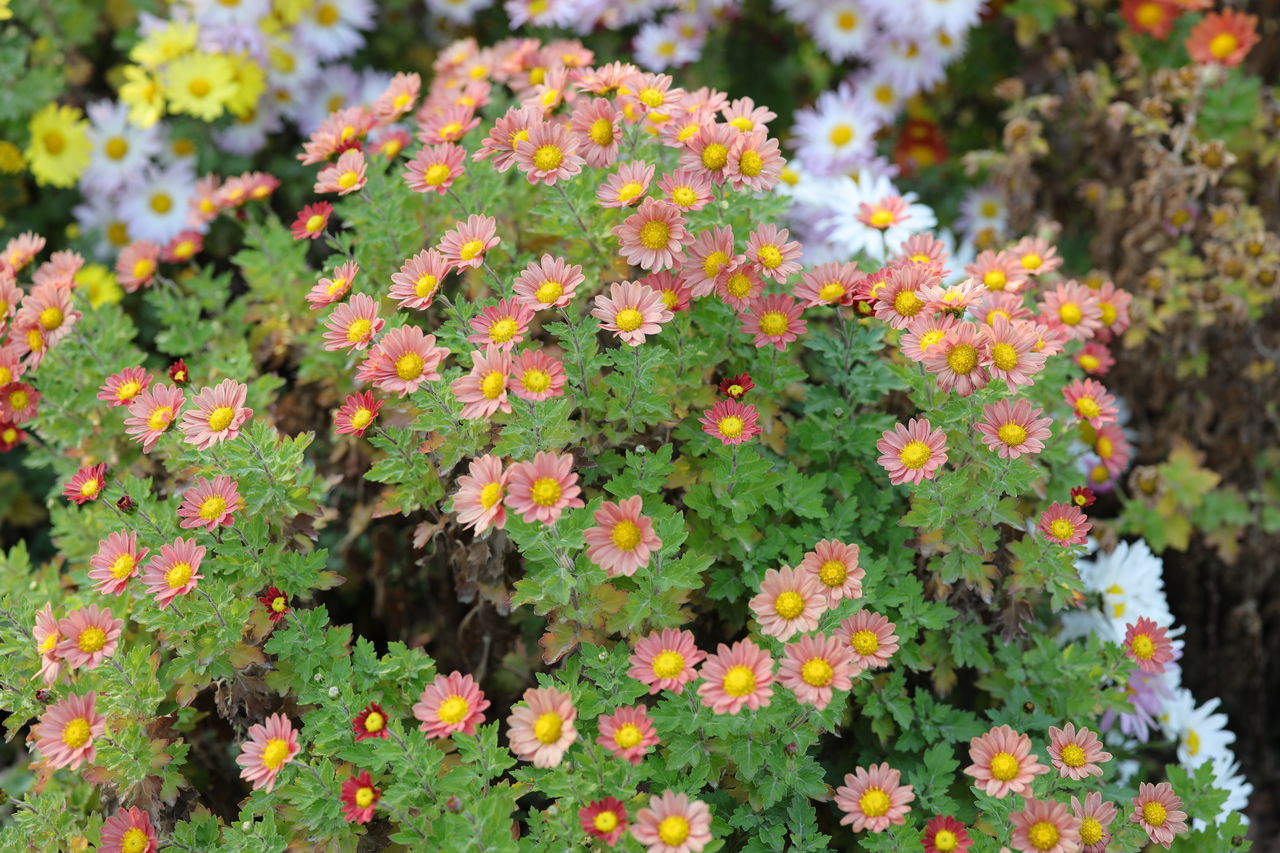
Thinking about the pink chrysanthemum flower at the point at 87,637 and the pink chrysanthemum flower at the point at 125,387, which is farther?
the pink chrysanthemum flower at the point at 125,387

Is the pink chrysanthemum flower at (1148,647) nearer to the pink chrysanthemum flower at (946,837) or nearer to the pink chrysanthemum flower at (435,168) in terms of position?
the pink chrysanthemum flower at (946,837)

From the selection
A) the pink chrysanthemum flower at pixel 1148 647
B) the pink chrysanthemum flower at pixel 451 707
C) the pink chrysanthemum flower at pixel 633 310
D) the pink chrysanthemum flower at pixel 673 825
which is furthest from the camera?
the pink chrysanthemum flower at pixel 1148 647

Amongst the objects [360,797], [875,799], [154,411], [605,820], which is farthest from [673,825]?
[154,411]

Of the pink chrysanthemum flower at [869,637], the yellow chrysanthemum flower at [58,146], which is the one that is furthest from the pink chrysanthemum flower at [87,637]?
the yellow chrysanthemum flower at [58,146]

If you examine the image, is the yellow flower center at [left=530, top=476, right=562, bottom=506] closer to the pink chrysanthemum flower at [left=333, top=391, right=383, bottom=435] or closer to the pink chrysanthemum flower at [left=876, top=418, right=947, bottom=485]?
the pink chrysanthemum flower at [left=333, top=391, right=383, bottom=435]

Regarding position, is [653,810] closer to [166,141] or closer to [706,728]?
[706,728]

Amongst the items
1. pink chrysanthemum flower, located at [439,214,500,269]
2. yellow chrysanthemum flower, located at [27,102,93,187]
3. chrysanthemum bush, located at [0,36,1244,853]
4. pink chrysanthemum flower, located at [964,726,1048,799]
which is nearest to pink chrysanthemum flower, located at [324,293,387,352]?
chrysanthemum bush, located at [0,36,1244,853]
